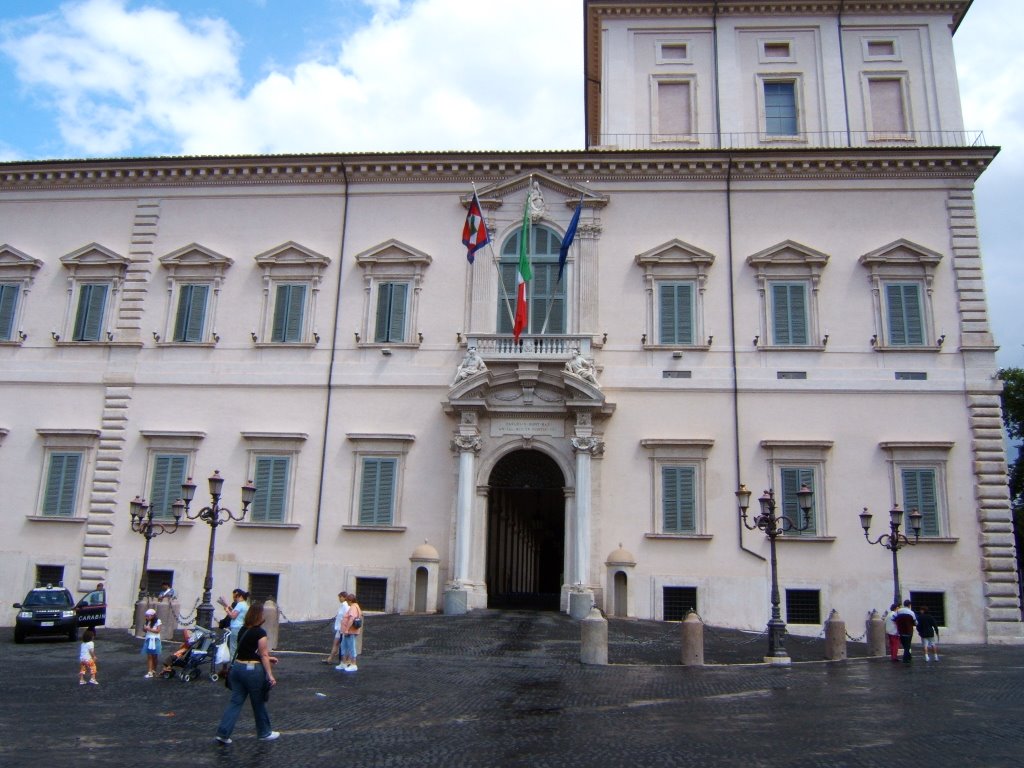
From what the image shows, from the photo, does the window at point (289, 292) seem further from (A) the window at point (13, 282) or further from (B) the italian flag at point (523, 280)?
(A) the window at point (13, 282)

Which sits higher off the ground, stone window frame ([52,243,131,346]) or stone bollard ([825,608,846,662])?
stone window frame ([52,243,131,346])

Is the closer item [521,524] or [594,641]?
[594,641]

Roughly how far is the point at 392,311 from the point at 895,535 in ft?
51.2

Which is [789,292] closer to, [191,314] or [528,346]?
[528,346]

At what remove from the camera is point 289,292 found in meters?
28.8

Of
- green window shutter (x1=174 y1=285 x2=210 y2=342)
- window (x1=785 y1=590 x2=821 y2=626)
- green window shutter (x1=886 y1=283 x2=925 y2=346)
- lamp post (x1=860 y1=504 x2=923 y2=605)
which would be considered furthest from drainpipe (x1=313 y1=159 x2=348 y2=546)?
green window shutter (x1=886 y1=283 x2=925 y2=346)

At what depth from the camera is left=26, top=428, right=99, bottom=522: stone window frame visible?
27750mm

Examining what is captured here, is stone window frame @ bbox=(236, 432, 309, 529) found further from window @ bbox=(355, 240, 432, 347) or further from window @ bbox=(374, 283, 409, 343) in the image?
window @ bbox=(374, 283, 409, 343)

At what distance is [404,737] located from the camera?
1084cm

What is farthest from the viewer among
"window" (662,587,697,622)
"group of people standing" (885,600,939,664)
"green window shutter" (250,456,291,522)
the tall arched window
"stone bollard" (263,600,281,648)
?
the tall arched window

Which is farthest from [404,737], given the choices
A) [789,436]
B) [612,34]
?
[612,34]

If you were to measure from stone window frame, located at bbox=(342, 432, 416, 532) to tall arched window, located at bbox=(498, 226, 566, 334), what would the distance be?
4.54m

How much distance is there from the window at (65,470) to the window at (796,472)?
20.4m

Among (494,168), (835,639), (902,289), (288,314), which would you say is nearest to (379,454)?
(288,314)
